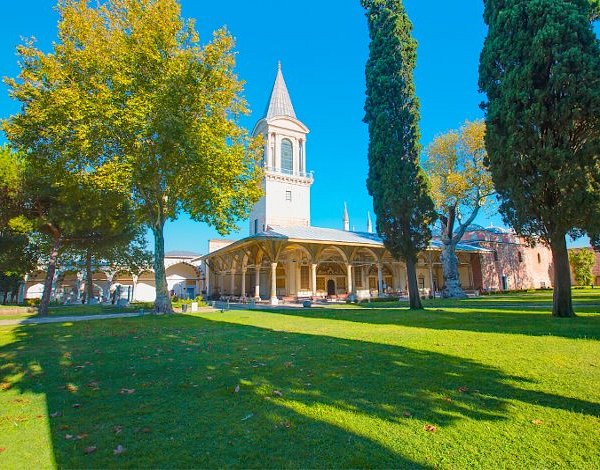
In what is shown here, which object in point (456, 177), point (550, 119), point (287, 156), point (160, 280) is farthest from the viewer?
point (287, 156)

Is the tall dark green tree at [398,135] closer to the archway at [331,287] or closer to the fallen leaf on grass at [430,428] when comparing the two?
the fallen leaf on grass at [430,428]

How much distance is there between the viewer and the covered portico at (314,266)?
2761 cm

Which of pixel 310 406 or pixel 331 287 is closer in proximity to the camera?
pixel 310 406

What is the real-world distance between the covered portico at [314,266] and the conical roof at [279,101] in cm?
1449

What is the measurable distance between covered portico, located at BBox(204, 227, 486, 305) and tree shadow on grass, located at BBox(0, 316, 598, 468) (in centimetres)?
1917

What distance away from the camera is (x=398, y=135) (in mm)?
18469

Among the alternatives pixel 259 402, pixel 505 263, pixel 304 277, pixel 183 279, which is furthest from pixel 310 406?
pixel 183 279

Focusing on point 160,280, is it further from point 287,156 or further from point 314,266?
point 287,156

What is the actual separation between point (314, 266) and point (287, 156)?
15765mm

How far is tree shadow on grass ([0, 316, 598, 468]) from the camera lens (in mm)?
2748

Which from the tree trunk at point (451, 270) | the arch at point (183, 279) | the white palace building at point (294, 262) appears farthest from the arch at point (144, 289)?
the tree trunk at point (451, 270)

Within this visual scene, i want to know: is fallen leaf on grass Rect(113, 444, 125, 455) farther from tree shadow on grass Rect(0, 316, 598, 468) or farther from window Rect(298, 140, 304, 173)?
window Rect(298, 140, 304, 173)

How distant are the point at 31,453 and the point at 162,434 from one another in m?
0.95

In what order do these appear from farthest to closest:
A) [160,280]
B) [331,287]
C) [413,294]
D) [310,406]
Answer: [331,287]
[413,294]
[160,280]
[310,406]
